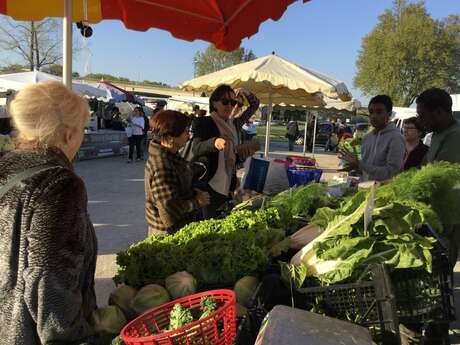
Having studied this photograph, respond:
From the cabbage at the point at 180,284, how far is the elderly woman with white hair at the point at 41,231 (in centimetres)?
43

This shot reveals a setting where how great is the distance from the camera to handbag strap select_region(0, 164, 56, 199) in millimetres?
1609

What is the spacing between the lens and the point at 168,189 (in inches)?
123

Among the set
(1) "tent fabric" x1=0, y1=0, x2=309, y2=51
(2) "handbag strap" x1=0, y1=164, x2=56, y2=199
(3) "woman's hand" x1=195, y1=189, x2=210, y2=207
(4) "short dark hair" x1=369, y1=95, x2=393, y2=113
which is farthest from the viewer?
(4) "short dark hair" x1=369, y1=95, x2=393, y2=113

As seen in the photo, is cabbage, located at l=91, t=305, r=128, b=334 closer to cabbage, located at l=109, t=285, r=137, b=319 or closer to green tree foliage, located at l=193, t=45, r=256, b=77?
cabbage, located at l=109, t=285, r=137, b=319

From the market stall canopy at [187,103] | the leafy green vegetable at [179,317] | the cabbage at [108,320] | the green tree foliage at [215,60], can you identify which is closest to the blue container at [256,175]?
the cabbage at [108,320]

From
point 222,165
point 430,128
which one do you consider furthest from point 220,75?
point 430,128

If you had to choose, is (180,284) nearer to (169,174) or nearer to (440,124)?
(169,174)

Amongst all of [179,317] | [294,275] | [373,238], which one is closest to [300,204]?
[373,238]

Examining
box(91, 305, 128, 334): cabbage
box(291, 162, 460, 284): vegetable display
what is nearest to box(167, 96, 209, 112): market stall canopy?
box(291, 162, 460, 284): vegetable display

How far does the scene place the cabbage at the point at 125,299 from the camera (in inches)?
78.7

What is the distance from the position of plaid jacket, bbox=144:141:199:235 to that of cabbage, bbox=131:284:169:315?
1.18m

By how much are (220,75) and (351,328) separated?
6.35m

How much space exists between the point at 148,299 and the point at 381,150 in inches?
124

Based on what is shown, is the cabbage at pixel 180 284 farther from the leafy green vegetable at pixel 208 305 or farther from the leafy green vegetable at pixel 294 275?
the leafy green vegetable at pixel 294 275
